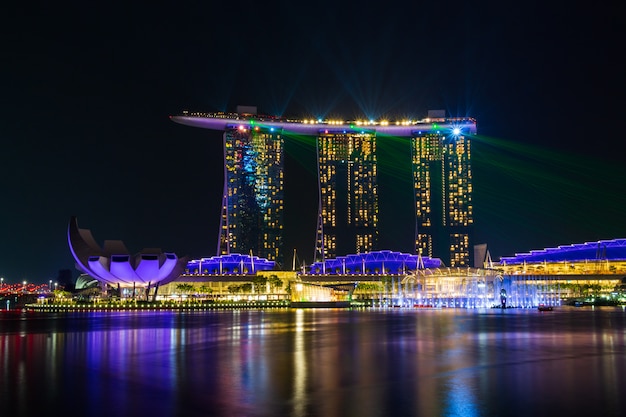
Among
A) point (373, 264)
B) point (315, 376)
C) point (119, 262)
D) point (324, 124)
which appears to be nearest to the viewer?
point (315, 376)

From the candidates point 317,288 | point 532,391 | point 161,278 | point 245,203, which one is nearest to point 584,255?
point 317,288

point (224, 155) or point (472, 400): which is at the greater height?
point (224, 155)

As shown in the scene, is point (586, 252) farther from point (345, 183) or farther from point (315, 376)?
point (315, 376)

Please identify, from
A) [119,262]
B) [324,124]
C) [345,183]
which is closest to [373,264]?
[345,183]

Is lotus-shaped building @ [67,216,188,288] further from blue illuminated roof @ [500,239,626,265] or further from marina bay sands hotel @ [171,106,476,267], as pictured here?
blue illuminated roof @ [500,239,626,265]

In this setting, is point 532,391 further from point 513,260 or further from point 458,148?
point 458,148
